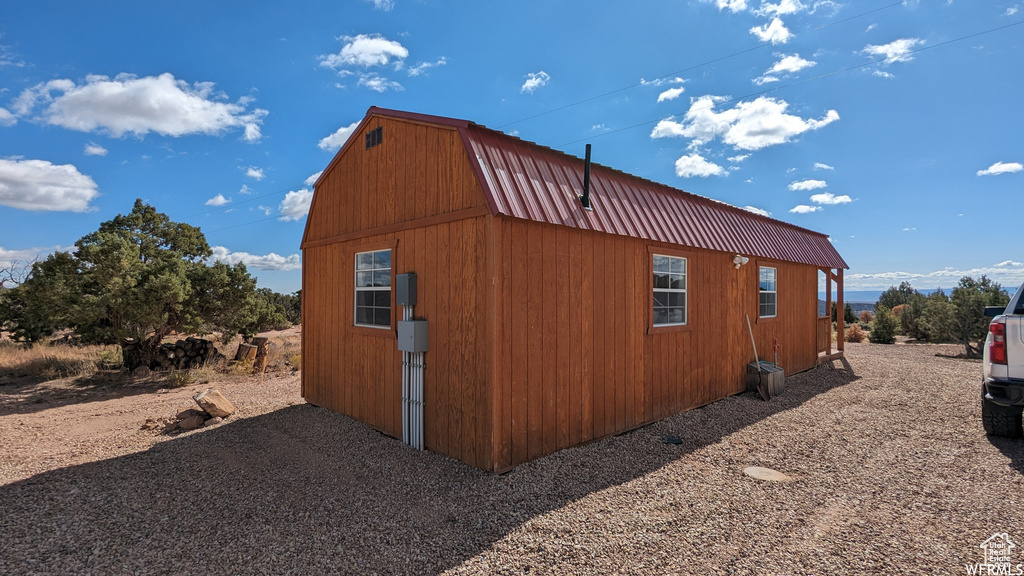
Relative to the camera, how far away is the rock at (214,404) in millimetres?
6258

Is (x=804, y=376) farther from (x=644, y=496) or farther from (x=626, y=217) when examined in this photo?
(x=644, y=496)

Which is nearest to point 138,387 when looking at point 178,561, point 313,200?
point 313,200

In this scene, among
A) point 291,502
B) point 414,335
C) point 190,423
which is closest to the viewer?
point 291,502

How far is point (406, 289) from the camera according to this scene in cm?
501

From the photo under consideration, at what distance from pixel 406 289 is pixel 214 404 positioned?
3.57 m

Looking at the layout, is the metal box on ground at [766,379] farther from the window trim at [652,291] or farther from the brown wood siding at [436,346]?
the brown wood siding at [436,346]

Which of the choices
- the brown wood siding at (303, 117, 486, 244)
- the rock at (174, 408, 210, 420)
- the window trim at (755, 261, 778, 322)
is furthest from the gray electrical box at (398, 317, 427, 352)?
the window trim at (755, 261, 778, 322)

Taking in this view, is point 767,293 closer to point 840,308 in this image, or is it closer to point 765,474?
point 840,308

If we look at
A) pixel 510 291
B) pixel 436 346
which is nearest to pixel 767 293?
pixel 510 291

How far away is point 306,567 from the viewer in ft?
9.40

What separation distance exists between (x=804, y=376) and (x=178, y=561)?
1013cm

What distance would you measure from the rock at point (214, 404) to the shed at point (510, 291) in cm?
113

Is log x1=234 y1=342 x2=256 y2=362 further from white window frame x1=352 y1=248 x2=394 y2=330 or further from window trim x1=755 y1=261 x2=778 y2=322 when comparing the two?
window trim x1=755 y1=261 x2=778 y2=322

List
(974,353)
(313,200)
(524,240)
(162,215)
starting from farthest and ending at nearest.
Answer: (162,215)
(974,353)
(313,200)
(524,240)
